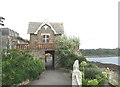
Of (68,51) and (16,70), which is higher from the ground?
(68,51)

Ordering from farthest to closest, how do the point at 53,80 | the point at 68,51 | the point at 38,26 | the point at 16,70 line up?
the point at 38,26 < the point at 68,51 < the point at 53,80 < the point at 16,70

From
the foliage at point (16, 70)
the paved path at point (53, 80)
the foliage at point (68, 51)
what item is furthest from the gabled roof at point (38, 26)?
the paved path at point (53, 80)

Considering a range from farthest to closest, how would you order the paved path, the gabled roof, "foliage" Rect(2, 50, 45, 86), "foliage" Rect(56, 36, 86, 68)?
the gabled roof, "foliage" Rect(56, 36, 86, 68), the paved path, "foliage" Rect(2, 50, 45, 86)

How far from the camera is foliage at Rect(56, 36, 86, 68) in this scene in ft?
50.8

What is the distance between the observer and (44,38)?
20859mm

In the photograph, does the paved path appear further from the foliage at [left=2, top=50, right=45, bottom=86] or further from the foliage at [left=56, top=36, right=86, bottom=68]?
the foliage at [left=56, top=36, right=86, bottom=68]

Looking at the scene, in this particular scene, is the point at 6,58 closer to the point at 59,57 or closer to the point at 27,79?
the point at 27,79

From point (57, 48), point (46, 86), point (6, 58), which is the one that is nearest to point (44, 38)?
point (57, 48)

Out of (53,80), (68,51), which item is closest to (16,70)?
(53,80)

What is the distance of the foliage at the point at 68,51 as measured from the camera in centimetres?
1550

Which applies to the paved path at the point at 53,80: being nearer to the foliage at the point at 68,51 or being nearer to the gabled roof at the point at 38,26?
the foliage at the point at 68,51

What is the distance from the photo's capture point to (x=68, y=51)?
1600cm

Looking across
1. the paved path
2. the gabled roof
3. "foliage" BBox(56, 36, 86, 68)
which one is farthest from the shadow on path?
the gabled roof

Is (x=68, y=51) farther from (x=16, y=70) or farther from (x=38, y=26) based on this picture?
(x=38, y=26)
